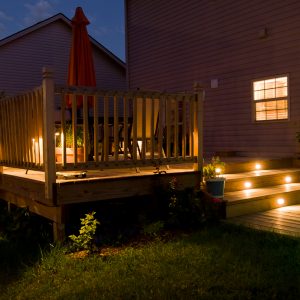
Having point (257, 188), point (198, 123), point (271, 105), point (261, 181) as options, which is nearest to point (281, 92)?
point (271, 105)

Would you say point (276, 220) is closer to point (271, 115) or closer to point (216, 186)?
point (216, 186)

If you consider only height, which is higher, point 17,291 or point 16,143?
point 16,143

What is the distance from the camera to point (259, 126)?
8.95 meters

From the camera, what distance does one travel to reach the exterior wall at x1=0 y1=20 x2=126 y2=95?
593 inches

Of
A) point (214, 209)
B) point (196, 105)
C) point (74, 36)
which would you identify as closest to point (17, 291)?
point (214, 209)

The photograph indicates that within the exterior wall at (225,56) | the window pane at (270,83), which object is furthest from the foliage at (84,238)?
the window pane at (270,83)

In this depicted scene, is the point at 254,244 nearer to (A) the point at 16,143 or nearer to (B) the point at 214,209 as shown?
(B) the point at 214,209

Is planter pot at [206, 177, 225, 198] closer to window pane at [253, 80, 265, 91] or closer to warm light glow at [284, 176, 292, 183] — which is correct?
warm light glow at [284, 176, 292, 183]

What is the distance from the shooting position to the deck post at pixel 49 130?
420 centimetres

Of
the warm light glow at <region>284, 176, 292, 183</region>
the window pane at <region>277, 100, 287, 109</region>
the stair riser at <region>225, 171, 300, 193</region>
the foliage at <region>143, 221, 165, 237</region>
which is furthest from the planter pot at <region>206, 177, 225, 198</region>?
the window pane at <region>277, 100, 287, 109</region>

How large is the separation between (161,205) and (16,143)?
202 centimetres

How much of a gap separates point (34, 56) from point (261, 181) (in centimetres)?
1176

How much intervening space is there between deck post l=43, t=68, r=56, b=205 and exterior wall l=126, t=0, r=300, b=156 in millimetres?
5374

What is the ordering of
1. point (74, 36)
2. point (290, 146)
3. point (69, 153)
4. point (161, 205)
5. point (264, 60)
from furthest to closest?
point (264, 60)
point (290, 146)
point (74, 36)
point (69, 153)
point (161, 205)
